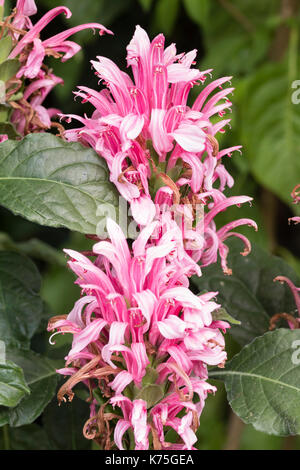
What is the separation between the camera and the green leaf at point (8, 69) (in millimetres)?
460

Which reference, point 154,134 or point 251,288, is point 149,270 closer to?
point 154,134

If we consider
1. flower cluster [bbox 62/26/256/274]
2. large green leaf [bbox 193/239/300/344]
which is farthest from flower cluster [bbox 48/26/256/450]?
large green leaf [bbox 193/239/300/344]

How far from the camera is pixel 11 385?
16.7 inches

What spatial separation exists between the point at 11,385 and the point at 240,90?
66 cm

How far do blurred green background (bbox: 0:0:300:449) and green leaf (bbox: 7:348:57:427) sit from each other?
478 mm

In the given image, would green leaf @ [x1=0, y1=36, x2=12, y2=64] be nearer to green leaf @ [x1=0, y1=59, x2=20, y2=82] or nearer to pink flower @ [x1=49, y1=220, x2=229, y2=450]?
green leaf @ [x1=0, y1=59, x2=20, y2=82]

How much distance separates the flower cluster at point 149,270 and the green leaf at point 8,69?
82 millimetres

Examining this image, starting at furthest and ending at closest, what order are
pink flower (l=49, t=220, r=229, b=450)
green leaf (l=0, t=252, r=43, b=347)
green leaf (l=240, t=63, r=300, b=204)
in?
1. green leaf (l=240, t=63, r=300, b=204)
2. green leaf (l=0, t=252, r=43, b=347)
3. pink flower (l=49, t=220, r=229, b=450)

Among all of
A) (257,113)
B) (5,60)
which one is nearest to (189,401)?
(5,60)

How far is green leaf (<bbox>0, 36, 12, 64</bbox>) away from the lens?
457 millimetres

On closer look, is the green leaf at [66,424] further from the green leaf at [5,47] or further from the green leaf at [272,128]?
the green leaf at [272,128]

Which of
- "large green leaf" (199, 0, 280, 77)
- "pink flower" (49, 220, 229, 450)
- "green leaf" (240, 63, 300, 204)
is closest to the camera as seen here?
"pink flower" (49, 220, 229, 450)

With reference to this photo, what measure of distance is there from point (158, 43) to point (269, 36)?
74 centimetres
